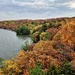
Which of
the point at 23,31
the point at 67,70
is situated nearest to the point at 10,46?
the point at 67,70

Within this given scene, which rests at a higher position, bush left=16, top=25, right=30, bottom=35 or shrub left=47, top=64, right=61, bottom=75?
shrub left=47, top=64, right=61, bottom=75

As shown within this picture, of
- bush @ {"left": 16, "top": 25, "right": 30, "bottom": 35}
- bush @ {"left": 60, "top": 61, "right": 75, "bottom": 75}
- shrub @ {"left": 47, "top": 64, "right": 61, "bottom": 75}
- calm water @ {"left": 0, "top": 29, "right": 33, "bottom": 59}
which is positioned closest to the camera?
shrub @ {"left": 47, "top": 64, "right": 61, "bottom": 75}

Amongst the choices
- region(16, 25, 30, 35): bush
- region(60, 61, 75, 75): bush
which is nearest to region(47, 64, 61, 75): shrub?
region(60, 61, 75, 75): bush

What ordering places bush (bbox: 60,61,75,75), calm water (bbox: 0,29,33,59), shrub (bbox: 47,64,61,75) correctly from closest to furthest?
shrub (bbox: 47,64,61,75)
bush (bbox: 60,61,75,75)
calm water (bbox: 0,29,33,59)

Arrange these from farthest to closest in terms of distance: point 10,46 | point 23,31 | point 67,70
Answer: point 23,31 → point 10,46 → point 67,70

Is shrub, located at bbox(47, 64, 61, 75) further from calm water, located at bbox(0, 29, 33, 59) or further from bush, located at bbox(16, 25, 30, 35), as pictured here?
bush, located at bbox(16, 25, 30, 35)

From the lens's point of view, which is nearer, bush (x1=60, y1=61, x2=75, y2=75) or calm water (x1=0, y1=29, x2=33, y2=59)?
bush (x1=60, y1=61, x2=75, y2=75)

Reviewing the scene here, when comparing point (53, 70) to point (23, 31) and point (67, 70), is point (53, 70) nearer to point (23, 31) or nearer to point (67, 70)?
point (67, 70)

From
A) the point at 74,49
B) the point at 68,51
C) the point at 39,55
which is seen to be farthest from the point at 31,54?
the point at 74,49

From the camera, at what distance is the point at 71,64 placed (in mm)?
41875

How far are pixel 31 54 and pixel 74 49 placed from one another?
511 inches

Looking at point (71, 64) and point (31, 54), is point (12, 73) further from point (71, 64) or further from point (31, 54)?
point (71, 64)

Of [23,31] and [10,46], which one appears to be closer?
[10,46]

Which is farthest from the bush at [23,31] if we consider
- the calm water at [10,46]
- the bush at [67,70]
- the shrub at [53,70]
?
the shrub at [53,70]
